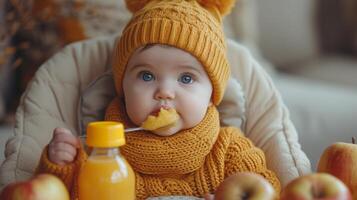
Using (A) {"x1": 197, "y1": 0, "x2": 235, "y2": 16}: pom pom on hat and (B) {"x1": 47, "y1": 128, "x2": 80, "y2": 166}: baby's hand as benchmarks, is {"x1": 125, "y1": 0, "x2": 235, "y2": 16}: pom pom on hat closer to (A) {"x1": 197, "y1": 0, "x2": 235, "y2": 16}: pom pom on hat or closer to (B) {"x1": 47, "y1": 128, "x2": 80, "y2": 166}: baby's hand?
(A) {"x1": 197, "y1": 0, "x2": 235, "y2": 16}: pom pom on hat

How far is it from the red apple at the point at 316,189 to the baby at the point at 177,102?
0.23 m

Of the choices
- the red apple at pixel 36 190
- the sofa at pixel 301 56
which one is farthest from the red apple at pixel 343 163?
the sofa at pixel 301 56

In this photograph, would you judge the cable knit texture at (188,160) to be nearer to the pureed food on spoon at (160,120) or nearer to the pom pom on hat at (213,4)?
the pureed food on spoon at (160,120)

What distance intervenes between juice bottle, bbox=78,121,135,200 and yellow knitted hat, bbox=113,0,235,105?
0.23 m

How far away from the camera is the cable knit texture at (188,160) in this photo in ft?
3.60

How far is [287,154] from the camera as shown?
1.18 meters

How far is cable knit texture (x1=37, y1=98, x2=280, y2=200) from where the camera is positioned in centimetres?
110

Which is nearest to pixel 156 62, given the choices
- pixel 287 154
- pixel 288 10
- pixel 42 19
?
pixel 287 154

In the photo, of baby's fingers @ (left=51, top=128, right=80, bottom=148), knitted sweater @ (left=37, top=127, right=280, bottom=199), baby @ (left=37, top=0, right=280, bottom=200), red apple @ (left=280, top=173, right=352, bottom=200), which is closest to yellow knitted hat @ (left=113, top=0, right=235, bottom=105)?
baby @ (left=37, top=0, right=280, bottom=200)

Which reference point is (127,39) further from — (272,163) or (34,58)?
(34,58)

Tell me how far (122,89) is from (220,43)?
224 mm

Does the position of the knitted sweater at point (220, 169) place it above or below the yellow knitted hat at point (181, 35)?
below

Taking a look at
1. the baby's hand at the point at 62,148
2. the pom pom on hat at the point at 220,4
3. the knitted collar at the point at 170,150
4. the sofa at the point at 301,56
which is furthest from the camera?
the sofa at the point at 301,56

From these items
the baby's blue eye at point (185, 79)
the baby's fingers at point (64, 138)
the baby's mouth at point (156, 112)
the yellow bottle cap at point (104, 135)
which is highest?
the baby's blue eye at point (185, 79)
